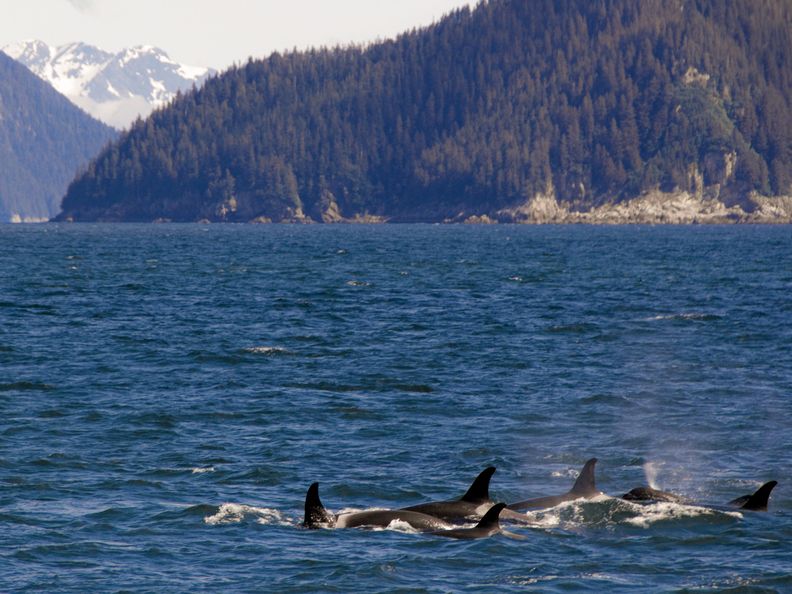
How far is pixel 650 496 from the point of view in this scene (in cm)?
2708

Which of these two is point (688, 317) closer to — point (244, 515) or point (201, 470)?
point (201, 470)

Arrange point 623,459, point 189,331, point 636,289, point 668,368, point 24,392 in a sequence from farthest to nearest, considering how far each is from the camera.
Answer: point 636,289
point 189,331
point 668,368
point 24,392
point 623,459

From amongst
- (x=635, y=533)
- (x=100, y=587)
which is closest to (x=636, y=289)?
(x=635, y=533)

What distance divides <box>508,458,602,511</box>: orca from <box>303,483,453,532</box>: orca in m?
2.36

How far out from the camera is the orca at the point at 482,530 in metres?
24.3

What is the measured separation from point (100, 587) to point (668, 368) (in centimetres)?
3163

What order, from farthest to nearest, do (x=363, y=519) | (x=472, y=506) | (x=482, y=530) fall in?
(x=472, y=506) → (x=363, y=519) → (x=482, y=530)

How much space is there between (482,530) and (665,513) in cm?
418

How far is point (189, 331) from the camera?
6047 cm

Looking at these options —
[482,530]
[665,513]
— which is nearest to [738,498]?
[665,513]

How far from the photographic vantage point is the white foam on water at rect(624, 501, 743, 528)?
25938 millimetres

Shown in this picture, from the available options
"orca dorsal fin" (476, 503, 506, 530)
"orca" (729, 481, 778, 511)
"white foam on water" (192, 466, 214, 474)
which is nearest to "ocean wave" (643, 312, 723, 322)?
"white foam on water" (192, 466, 214, 474)

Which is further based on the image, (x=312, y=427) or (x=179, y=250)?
(x=179, y=250)

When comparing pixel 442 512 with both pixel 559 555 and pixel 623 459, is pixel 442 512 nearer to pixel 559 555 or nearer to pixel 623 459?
pixel 559 555
